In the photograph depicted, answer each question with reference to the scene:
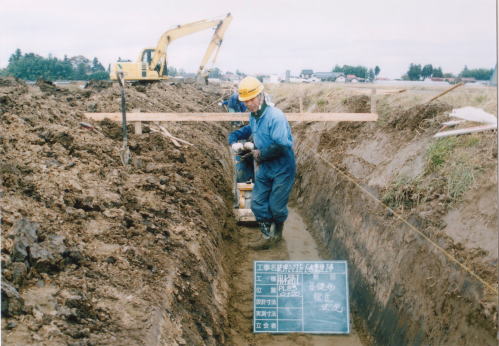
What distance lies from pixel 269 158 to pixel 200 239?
1746 millimetres

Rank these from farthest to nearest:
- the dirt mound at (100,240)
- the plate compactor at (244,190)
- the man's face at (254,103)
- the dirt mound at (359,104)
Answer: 1. the dirt mound at (359,104)
2. the plate compactor at (244,190)
3. the man's face at (254,103)
4. the dirt mound at (100,240)

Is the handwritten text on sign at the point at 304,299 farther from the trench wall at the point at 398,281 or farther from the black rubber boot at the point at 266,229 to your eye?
the black rubber boot at the point at 266,229

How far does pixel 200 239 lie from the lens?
5.25m

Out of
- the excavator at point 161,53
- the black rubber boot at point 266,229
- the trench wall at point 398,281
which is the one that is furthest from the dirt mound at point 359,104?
the excavator at point 161,53

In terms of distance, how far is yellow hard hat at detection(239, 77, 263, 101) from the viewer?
19.6ft

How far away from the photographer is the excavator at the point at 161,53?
71.3 feet

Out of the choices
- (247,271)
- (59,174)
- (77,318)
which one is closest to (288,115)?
(247,271)

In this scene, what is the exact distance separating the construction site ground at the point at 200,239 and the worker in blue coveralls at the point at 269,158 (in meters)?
0.58

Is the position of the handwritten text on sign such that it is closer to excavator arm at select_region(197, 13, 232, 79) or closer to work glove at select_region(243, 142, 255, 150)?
work glove at select_region(243, 142, 255, 150)

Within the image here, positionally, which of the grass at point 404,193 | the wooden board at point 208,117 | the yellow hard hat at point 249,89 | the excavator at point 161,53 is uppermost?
the excavator at point 161,53

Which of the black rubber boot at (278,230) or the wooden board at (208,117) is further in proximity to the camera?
the wooden board at (208,117)

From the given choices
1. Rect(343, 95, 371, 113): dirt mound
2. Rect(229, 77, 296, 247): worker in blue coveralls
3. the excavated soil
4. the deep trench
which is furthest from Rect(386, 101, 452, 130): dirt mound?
Rect(343, 95, 371, 113): dirt mound

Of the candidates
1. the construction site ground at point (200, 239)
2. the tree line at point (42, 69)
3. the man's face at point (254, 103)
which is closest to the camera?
the construction site ground at point (200, 239)

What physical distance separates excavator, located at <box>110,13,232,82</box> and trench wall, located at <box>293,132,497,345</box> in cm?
1654
